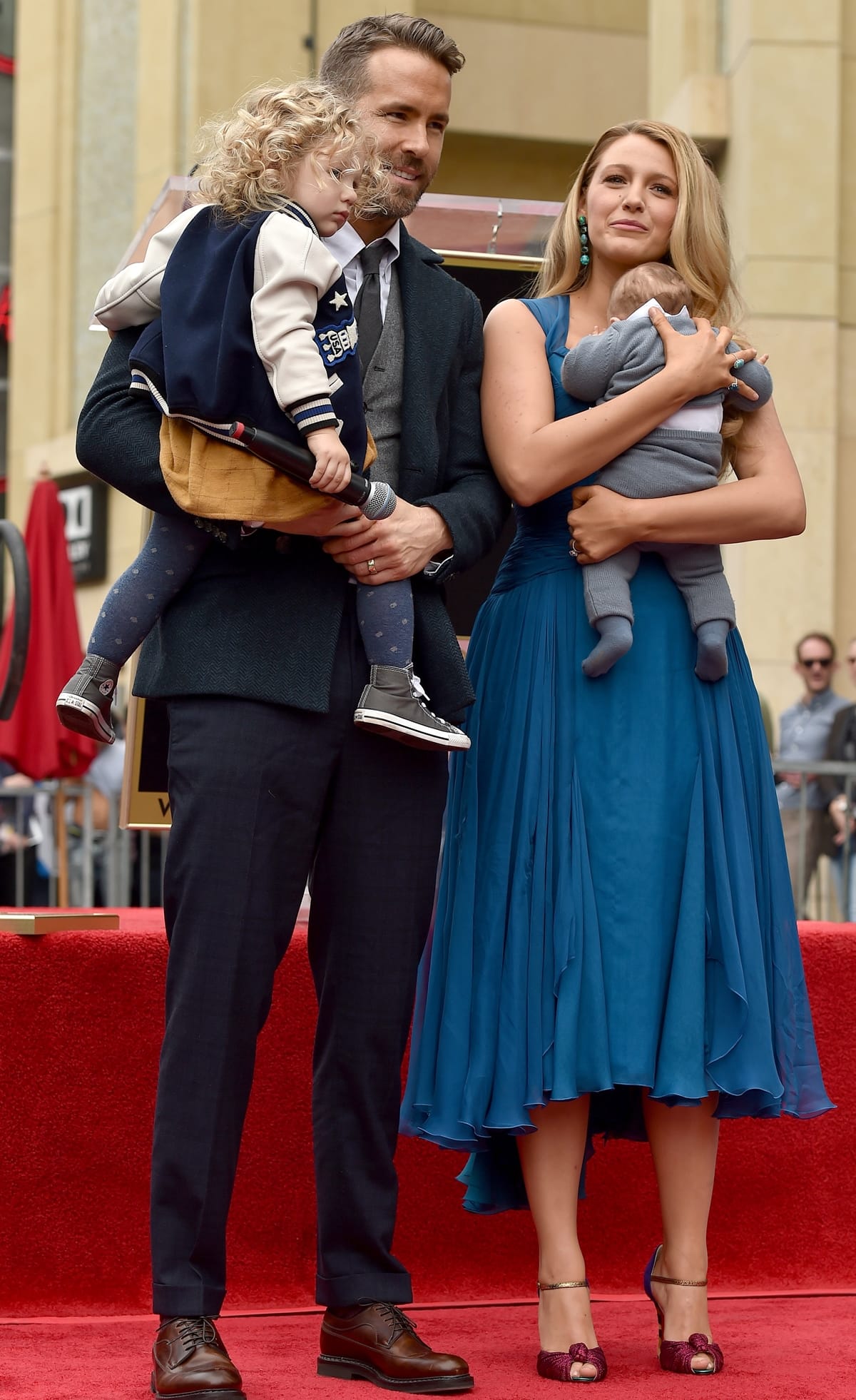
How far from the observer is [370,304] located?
9.59 feet

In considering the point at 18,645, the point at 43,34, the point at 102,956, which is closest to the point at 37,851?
the point at 18,645

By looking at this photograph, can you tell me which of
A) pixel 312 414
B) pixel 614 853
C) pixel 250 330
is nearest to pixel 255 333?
pixel 250 330

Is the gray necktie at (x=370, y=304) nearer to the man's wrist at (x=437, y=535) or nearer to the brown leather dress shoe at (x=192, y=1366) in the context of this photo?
the man's wrist at (x=437, y=535)

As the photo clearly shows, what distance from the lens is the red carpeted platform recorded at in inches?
134

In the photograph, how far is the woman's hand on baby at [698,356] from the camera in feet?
9.59

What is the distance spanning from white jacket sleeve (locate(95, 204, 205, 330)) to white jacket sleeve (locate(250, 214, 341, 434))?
211mm

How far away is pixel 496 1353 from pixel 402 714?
1.21 meters

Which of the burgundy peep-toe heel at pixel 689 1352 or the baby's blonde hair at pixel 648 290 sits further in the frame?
the baby's blonde hair at pixel 648 290

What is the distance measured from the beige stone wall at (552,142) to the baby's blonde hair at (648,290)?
6632mm

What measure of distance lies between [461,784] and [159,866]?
456 cm

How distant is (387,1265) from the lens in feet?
9.22

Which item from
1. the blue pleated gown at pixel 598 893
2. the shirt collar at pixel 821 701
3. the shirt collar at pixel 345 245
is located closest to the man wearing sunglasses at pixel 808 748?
the shirt collar at pixel 821 701

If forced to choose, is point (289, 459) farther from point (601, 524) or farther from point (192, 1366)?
point (192, 1366)

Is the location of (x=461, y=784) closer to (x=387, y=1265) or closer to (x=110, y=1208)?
(x=387, y=1265)
